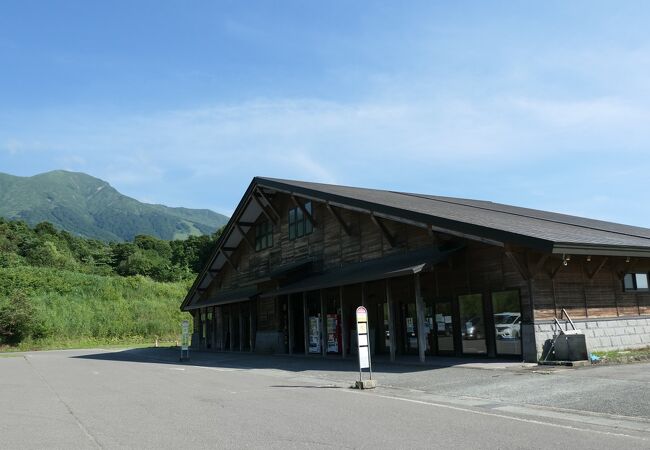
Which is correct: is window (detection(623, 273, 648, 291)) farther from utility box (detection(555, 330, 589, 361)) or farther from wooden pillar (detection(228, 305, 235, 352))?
wooden pillar (detection(228, 305, 235, 352))

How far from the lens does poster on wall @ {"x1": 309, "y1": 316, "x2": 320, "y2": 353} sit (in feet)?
75.8

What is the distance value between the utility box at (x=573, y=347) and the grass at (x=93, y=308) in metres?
38.1

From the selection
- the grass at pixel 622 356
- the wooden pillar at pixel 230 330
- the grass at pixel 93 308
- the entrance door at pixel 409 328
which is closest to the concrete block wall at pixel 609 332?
the grass at pixel 622 356

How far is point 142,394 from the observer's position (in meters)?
12.3

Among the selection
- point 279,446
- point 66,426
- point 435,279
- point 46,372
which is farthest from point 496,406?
point 46,372

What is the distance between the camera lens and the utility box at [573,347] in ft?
44.9

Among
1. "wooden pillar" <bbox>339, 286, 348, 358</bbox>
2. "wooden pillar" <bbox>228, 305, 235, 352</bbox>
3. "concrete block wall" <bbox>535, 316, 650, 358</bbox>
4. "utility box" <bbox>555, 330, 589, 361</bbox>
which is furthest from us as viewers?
"wooden pillar" <bbox>228, 305, 235, 352</bbox>

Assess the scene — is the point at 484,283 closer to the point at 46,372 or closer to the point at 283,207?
the point at 283,207

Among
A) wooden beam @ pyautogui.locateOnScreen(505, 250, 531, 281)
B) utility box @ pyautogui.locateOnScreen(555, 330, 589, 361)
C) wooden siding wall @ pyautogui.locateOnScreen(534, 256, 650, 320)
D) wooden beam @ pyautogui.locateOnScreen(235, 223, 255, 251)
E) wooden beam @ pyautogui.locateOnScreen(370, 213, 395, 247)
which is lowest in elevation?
utility box @ pyautogui.locateOnScreen(555, 330, 589, 361)

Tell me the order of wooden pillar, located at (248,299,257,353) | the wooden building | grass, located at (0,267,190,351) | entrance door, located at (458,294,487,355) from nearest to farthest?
the wooden building < entrance door, located at (458,294,487,355) < wooden pillar, located at (248,299,257,353) < grass, located at (0,267,190,351)

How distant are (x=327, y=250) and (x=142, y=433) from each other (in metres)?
16.1

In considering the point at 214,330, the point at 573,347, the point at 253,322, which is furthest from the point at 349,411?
the point at 214,330

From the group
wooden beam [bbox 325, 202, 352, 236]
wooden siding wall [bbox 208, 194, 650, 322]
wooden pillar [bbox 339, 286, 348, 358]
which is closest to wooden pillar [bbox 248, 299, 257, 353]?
wooden siding wall [bbox 208, 194, 650, 322]

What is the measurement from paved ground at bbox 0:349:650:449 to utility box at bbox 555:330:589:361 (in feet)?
3.41
